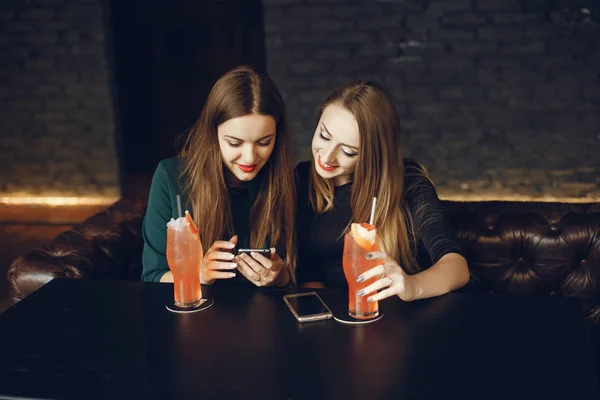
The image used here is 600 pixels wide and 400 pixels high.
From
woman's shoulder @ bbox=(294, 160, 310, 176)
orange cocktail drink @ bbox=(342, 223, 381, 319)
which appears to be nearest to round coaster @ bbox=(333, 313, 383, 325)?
orange cocktail drink @ bbox=(342, 223, 381, 319)

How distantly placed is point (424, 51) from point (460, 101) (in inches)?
17.3

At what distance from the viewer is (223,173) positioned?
1834mm

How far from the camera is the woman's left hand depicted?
50.6 inches

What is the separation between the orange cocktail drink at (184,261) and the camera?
1.38 metres

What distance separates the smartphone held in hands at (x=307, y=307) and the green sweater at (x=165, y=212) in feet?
1.50

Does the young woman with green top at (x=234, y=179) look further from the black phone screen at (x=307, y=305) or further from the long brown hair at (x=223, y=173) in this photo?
the black phone screen at (x=307, y=305)

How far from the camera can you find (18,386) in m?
1.08

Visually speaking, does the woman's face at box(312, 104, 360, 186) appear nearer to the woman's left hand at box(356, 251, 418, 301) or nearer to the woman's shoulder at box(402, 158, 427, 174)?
the woman's shoulder at box(402, 158, 427, 174)

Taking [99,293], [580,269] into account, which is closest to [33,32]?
[99,293]

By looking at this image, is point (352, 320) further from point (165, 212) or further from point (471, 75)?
point (471, 75)

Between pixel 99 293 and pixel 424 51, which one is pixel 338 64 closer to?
pixel 424 51

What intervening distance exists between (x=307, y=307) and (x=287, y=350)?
0.19m

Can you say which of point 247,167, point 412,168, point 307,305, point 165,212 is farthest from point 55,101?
point 307,305

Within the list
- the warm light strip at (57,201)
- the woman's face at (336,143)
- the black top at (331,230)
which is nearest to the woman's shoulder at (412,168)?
the black top at (331,230)
